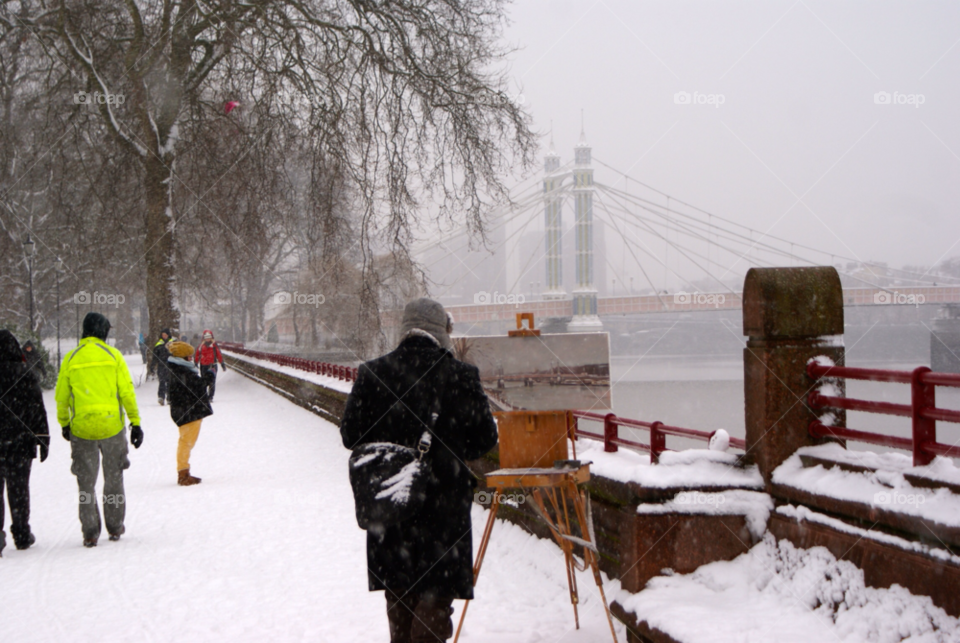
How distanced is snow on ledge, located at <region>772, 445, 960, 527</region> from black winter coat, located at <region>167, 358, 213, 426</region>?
5948mm

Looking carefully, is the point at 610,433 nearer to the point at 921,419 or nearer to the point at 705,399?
the point at 921,419

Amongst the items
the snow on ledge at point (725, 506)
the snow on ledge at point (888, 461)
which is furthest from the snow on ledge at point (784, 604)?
the snow on ledge at point (888, 461)

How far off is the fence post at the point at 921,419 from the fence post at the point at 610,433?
1.96 m

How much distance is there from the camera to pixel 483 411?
3027 millimetres

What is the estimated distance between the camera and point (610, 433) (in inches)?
200

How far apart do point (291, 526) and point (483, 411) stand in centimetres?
387

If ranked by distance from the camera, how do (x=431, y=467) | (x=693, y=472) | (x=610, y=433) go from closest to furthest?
(x=431, y=467) < (x=693, y=472) < (x=610, y=433)

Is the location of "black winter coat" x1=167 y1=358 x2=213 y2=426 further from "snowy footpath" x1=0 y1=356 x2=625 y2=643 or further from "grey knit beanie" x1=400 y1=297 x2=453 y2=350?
"grey knit beanie" x1=400 y1=297 x2=453 y2=350

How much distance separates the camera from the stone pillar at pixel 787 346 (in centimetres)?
383

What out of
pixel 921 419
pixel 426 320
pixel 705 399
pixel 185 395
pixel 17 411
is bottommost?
pixel 705 399

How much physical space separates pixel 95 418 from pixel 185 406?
2491 mm

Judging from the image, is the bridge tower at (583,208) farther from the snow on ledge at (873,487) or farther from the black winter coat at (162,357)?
the snow on ledge at (873,487)

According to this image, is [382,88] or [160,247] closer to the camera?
[382,88]

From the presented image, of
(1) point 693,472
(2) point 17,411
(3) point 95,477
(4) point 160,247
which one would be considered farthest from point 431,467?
(4) point 160,247
